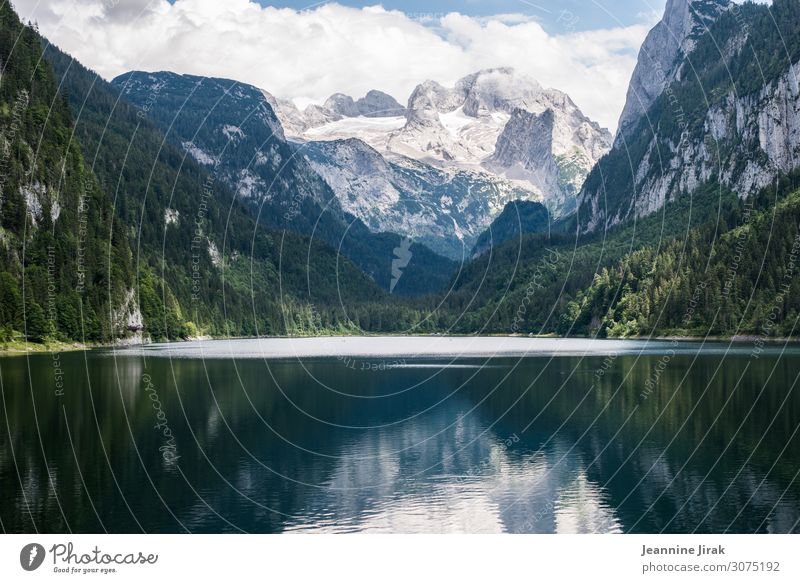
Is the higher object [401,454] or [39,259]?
[39,259]

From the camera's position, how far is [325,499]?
49.2m

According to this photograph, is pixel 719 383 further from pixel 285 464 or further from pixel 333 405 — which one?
pixel 285 464

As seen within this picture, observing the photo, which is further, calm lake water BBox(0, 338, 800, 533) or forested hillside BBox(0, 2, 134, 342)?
forested hillside BBox(0, 2, 134, 342)

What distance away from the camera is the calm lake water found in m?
45.3

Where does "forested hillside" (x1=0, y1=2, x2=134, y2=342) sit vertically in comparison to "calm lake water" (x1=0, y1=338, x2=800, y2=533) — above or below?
above

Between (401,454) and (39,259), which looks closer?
(401,454)

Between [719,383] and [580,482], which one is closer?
[580,482]

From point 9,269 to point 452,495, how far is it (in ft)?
443

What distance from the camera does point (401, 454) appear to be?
63156 mm

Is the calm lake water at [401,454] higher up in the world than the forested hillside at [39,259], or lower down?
lower down

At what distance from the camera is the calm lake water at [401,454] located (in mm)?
45344

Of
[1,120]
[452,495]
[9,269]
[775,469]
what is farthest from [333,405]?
[1,120]
